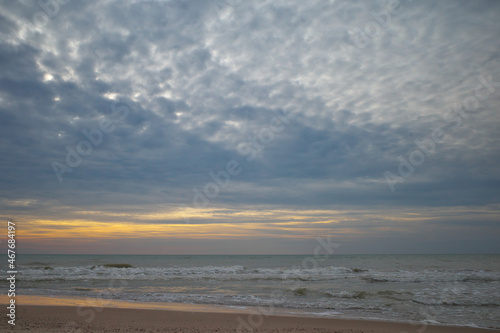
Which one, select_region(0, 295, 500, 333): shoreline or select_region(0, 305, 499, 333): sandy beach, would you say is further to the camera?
select_region(0, 295, 500, 333): shoreline

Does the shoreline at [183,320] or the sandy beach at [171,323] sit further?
the shoreline at [183,320]

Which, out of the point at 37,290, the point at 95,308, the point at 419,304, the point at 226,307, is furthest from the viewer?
the point at 37,290

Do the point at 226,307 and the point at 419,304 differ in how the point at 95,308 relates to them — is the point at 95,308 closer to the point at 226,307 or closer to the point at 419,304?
the point at 226,307

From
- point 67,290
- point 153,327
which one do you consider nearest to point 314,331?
point 153,327

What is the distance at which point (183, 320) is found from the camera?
1062cm

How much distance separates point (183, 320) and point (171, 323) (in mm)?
616

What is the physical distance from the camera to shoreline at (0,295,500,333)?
9.41 metres

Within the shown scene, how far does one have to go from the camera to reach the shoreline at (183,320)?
9406 mm

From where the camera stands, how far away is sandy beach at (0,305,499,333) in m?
9.27

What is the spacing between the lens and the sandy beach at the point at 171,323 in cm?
927

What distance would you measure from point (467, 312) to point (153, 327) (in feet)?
43.9

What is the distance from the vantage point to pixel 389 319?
11.7m

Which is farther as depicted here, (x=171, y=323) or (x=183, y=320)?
(x=183, y=320)

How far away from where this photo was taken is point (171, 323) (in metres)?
10.1
